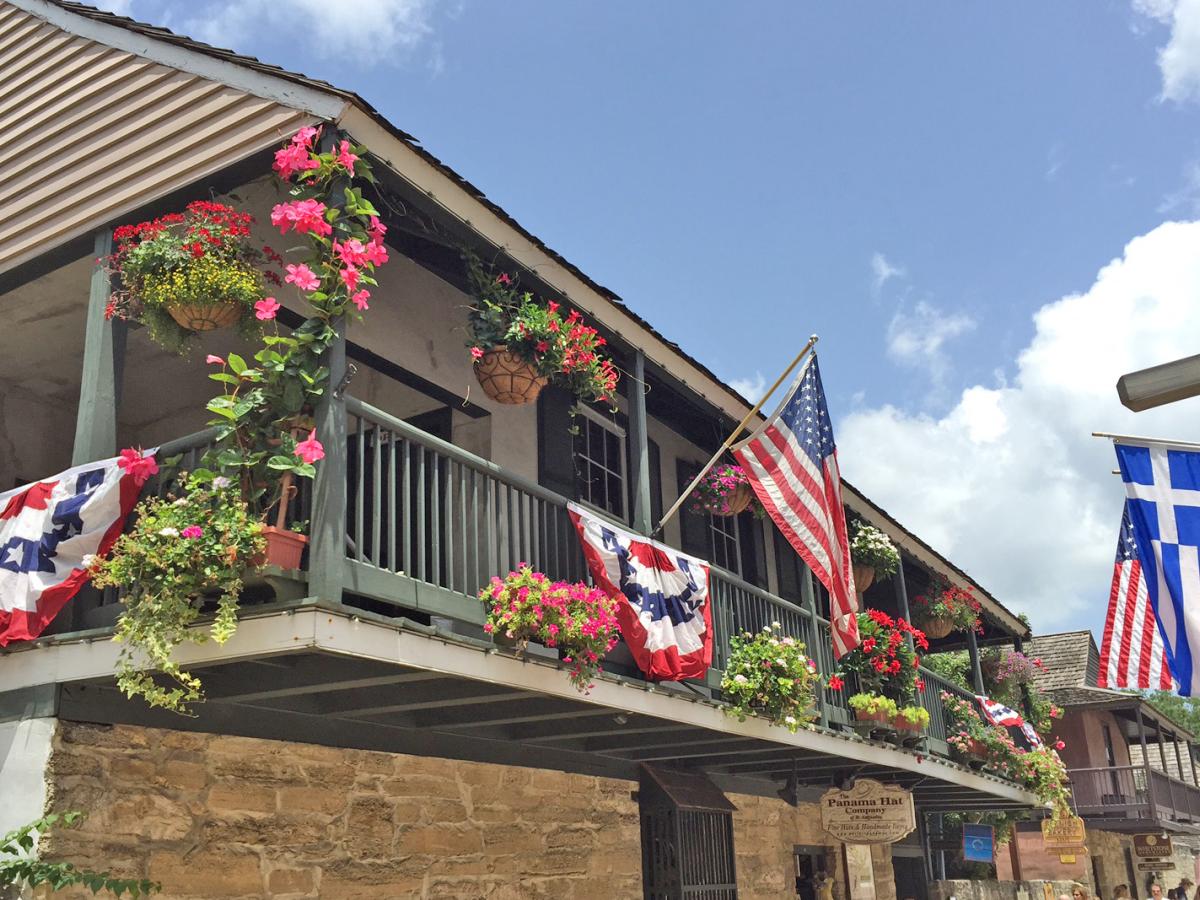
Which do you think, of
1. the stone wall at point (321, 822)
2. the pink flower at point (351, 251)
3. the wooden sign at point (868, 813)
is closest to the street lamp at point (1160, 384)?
the pink flower at point (351, 251)

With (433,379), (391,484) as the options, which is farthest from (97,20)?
(391,484)

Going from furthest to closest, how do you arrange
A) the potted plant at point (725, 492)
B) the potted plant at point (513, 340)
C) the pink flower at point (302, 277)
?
the potted plant at point (725, 492) → the potted plant at point (513, 340) → the pink flower at point (302, 277)

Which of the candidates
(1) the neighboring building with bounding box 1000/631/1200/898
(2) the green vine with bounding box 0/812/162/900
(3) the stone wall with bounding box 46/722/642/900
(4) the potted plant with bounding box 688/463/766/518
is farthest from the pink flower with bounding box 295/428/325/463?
(1) the neighboring building with bounding box 1000/631/1200/898

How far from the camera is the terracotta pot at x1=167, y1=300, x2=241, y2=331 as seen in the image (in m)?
6.36

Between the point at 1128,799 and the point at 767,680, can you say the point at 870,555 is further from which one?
the point at 1128,799

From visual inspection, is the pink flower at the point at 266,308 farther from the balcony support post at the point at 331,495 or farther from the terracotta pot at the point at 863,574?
the terracotta pot at the point at 863,574

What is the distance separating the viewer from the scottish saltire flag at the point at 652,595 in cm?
759

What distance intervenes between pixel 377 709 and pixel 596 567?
1559mm

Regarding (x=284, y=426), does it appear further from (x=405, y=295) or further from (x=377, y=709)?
(x=405, y=295)

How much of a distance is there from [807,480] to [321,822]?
4178 millimetres

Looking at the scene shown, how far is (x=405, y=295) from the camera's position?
9289mm

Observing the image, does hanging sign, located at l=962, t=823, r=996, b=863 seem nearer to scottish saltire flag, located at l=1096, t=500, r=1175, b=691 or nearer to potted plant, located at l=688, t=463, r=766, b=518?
scottish saltire flag, located at l=1096, t=500, r=1175, b=691

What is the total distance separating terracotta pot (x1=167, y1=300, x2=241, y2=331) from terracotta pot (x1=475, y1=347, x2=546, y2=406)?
1.79 meters

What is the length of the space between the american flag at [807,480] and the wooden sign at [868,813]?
2963 millimetres
